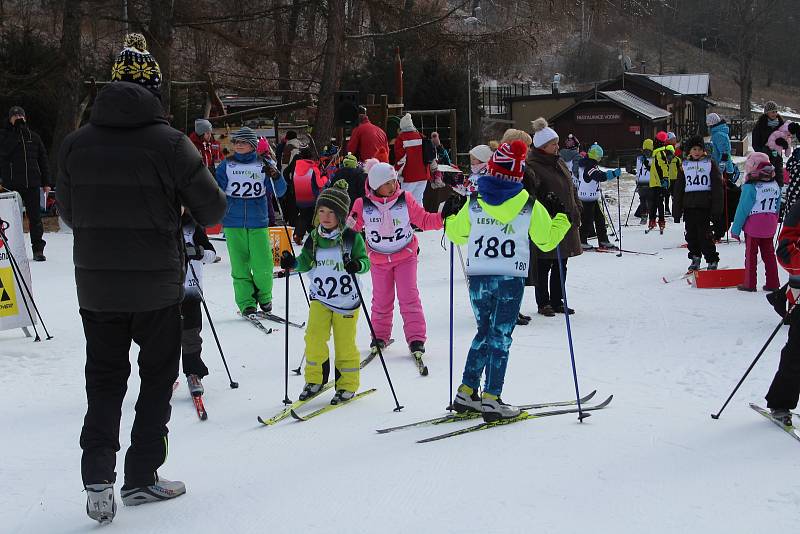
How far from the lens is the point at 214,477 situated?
483 centimetres

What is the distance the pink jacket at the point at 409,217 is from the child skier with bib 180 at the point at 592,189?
271 inches

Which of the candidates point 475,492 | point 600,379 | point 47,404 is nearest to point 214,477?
point 475,492

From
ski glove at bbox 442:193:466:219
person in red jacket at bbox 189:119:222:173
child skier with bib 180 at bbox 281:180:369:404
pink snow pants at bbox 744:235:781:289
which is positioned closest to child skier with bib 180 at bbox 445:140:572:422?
ski glove at bbox 442:193:466:219

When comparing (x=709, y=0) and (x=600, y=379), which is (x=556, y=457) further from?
(x=709, y=0)

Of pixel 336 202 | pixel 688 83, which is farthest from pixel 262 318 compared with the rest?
pixel 688 83

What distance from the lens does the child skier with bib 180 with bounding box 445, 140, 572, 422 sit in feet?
17.9

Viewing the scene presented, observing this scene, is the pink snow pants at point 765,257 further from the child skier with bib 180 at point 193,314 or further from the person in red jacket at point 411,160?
the child skier with bib 180 at point 193,314

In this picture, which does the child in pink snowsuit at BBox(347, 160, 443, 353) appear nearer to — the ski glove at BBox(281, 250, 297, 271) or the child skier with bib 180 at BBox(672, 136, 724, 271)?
the ski glove at BBox(281, 250, 297, 271)

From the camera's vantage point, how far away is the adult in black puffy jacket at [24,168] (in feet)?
42.6

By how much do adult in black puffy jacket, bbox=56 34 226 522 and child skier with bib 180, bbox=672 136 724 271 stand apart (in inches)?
334

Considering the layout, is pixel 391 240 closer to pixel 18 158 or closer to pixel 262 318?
pixel 262 318

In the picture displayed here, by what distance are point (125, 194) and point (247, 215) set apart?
510cm

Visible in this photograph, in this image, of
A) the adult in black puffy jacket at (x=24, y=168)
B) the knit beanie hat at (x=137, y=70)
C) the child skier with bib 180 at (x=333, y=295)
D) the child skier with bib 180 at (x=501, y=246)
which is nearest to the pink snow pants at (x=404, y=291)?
the child skier with bib 180 at (x=333, y=295)

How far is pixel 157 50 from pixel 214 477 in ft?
46.9
